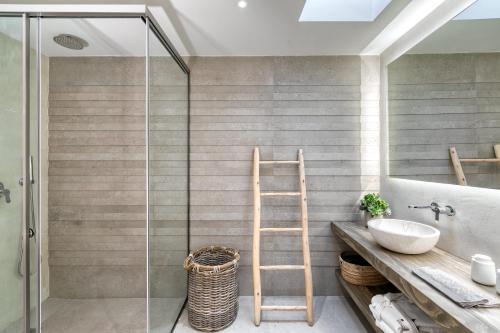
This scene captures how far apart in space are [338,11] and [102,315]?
319 centimetres

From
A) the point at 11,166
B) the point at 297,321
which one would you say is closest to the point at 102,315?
the point at 11,166

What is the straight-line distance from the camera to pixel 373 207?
7.06 feet

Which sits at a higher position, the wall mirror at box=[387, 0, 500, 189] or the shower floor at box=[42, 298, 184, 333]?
the wall mirror at box=[387, 0, 500, 189]

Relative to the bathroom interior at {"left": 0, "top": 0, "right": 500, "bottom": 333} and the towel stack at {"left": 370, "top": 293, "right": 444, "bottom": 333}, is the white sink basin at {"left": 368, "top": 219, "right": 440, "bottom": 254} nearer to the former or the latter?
the bathroom interior at {"left": 0, "top": 0, "right": 500, "bottom": 333}

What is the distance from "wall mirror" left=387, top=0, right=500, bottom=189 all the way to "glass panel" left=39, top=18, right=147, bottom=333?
92.1 inches

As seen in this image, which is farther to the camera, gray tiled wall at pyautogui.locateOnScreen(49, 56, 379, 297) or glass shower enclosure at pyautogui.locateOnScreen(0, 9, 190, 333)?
gray tiled wall at pyautogui.locateOnScreen(49, 56, 379, 297)

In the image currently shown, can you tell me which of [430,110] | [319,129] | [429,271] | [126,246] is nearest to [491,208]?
[429,271]

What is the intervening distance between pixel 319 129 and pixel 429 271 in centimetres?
145

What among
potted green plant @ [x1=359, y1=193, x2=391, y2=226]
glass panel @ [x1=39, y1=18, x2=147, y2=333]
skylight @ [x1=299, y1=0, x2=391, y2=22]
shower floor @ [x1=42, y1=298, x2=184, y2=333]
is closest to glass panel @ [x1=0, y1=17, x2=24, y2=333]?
shower floor @ [x1=42, y1=298, x2=184, y2=333]

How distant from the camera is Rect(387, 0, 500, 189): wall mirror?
4.52 feet

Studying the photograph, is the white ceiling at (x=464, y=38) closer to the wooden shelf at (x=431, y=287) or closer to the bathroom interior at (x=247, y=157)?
the bathroom interior at (x=247, y=157)

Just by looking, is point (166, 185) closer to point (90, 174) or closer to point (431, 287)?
point (90, 174)

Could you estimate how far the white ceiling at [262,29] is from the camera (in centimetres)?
166

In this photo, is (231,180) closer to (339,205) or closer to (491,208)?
(339,205)
